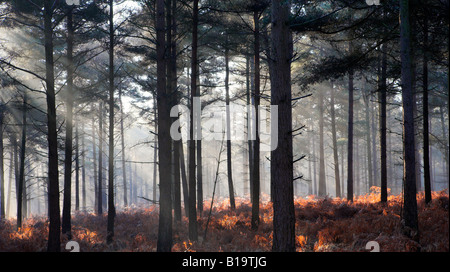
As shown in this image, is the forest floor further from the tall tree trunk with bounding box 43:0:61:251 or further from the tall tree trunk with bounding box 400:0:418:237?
the tall tree trunk with bounding box 43:0:61:251

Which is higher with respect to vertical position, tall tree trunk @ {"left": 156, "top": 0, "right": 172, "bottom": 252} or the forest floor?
tall tree trunk @ {"left": 156, "top": 0, "right": 172, "bottom": 252}

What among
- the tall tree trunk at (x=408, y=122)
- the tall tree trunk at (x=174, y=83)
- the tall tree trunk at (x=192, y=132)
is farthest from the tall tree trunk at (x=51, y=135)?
the tall tree trunk at (x=408, y=122)

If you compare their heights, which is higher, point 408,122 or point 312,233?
point 408,122

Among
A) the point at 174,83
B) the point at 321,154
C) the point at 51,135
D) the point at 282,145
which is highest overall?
the point at 174,83

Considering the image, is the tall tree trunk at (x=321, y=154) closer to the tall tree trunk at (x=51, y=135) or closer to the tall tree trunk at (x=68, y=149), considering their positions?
the tall tree trunk at (x=68, y=149)

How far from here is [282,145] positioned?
19.5 ft

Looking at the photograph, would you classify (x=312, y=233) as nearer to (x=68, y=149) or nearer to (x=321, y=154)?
(x=68, y=149)

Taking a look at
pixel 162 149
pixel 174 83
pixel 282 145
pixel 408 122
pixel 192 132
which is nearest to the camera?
pixel 282 145

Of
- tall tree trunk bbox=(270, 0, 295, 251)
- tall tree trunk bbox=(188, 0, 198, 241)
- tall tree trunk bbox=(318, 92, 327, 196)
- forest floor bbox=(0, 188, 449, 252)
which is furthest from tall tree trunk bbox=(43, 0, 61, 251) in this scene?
tall tree trunk bbox=(318, 92, 327, 196)

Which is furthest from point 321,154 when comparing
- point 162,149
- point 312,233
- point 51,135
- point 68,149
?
point 51,135

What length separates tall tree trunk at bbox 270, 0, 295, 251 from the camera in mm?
5957

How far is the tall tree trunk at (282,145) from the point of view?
5.96m

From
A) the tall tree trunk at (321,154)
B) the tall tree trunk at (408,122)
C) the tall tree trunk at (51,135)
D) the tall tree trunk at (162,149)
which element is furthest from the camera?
the tall tree trunk at (321,154)
